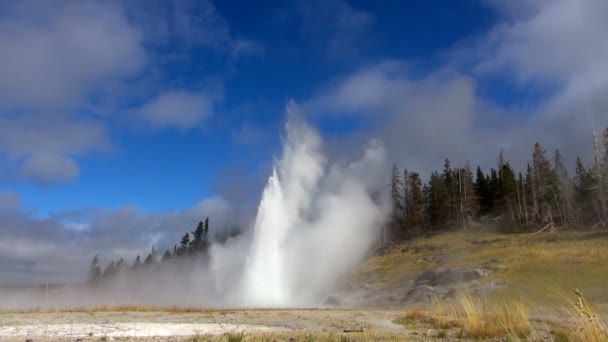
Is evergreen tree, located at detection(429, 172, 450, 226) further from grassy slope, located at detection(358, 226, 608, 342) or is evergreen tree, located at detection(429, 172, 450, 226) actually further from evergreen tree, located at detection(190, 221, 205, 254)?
evergreen tree, located at detection(190, 221, 205, 254)

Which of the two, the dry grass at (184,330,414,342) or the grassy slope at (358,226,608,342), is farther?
the grassy slope at (358,226,608,342)

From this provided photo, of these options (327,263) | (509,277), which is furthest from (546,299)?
(327,263)

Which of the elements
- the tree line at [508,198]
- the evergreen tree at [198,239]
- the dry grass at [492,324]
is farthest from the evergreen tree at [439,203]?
the dry grass at [492,324]

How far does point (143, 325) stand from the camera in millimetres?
15477

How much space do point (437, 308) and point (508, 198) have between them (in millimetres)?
81887

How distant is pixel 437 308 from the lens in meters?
18.7

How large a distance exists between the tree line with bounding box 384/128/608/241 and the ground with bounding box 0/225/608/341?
9.14 metres

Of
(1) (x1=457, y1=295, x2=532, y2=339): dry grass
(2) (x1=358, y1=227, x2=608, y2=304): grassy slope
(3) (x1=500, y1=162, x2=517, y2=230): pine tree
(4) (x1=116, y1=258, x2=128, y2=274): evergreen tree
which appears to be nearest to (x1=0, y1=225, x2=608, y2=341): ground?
(1) (x1=457, y1=295, x2=532, y2=339): dry grass

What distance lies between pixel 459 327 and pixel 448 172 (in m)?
110

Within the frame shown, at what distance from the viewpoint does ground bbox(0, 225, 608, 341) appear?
452 inches

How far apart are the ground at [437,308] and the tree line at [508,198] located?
9137 millimetres

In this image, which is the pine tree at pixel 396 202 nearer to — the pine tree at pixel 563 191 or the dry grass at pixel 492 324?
the pine tree at pixel 563 191

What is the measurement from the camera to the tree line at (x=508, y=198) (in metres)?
82.4

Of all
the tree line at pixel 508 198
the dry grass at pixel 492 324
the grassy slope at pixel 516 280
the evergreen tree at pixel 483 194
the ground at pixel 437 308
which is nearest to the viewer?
the grassy slope at pixel 516 280
